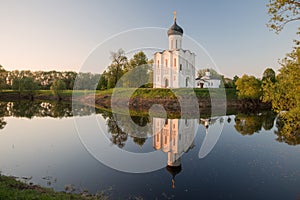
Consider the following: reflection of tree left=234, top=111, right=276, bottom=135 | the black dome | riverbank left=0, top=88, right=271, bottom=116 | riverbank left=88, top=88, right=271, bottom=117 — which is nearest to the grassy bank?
reflection of tree left=234, top=111, right=276, bottom=135

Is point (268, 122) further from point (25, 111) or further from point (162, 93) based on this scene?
point (25, 111)

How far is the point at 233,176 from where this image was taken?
8.49 meters

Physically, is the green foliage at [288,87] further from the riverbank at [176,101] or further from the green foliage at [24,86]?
the green foliage at [24,86]

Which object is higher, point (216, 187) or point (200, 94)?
point (200, 94)

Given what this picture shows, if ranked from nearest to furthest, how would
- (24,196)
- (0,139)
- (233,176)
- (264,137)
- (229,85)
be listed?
1. (24,196)
2. (233,176)
3. (0,139)
4. (264,137)
5. (229,85)

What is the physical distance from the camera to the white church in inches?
1559

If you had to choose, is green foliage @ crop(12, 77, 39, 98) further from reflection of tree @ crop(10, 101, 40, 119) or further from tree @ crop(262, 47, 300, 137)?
tree @ crop(262, 47, 300, 137)

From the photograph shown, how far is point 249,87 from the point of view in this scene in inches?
1556

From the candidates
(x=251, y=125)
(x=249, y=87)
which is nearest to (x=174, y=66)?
(x=249, y=87)

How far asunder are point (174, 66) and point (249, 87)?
15.8 m

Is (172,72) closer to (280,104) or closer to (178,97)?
(178,97)

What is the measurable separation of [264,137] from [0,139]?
2022cm

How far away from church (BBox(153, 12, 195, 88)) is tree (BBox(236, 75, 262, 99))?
10.5 metres

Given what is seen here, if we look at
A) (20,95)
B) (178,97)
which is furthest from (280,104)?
(20,95)
